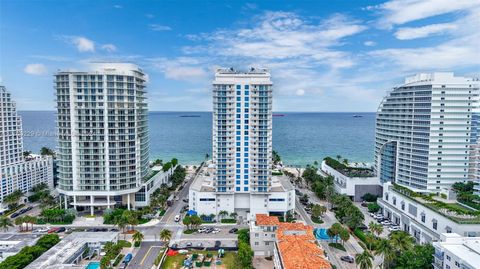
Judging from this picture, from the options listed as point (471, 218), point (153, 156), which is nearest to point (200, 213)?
point (471, 218)

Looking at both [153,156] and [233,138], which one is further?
[153,156]

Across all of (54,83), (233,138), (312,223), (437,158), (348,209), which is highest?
(54,83)

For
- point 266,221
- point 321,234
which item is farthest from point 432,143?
point 266,221

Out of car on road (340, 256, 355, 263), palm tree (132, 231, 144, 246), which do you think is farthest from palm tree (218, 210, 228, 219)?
car on road (340, 256, 355, 263)

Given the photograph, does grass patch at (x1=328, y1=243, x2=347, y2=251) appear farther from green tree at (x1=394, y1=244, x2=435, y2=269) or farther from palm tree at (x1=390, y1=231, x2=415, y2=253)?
green tree at (x1=394, y1=244, x2=435, y2=269)

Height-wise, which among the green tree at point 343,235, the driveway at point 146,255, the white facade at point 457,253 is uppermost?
the white facade at point 457,253

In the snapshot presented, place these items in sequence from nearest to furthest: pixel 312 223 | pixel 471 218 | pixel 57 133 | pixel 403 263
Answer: pixel 403 263
pixel 471 218
pixel 312 223
pixel 57 133

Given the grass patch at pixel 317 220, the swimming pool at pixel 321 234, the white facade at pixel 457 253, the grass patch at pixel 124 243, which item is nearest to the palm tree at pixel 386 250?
the white facade at pixel 457 253

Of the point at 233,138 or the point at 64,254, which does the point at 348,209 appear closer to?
the point at 233,138

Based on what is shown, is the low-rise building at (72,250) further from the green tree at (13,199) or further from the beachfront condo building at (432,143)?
the beachfront condo building at (432,143)
